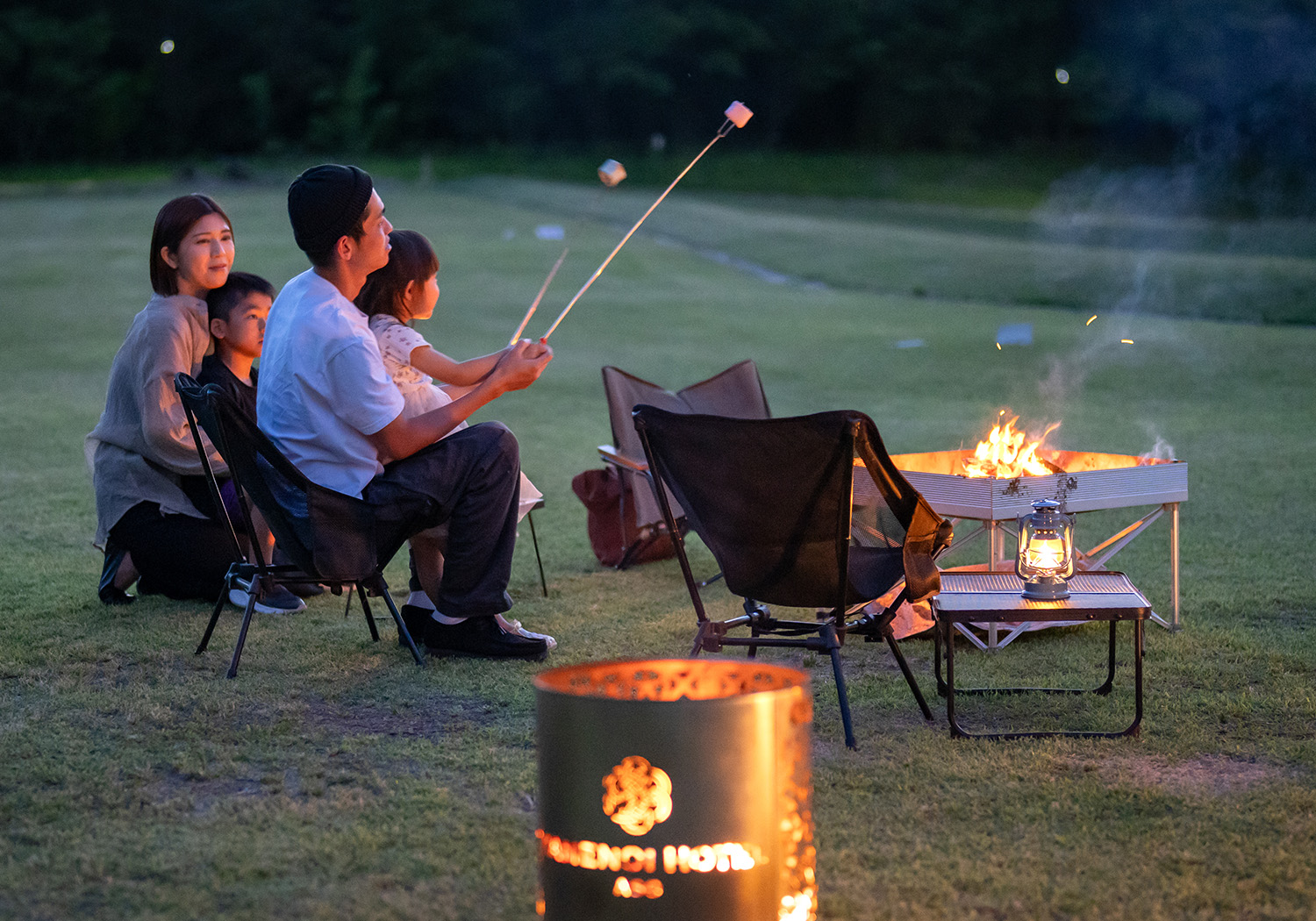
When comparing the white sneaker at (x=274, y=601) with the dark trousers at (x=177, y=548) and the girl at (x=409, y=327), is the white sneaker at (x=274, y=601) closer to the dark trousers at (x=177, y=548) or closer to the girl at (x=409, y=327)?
the dark trousers at (x=177, y=548)

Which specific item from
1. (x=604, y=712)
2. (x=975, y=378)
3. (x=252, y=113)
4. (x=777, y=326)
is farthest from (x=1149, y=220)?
(x=252, y=113)

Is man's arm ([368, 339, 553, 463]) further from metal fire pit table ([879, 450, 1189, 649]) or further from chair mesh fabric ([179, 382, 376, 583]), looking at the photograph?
metal fire pit table ([879, 450, 1189, 649])

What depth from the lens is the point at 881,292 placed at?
1842 centimetres

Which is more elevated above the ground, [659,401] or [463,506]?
[659,401]

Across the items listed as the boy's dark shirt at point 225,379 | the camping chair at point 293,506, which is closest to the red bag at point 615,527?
the boy's dark shirt at point 225,379

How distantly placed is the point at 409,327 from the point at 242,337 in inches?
35.6

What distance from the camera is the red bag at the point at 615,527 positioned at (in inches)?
211

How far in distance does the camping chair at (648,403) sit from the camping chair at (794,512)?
160 centimetres

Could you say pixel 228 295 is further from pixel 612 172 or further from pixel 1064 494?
pixel 1064 494

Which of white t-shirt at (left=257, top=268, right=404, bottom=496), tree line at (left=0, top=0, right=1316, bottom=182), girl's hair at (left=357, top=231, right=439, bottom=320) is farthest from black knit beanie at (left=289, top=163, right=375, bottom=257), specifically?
tree line at (left=0, top=0, right=1316, bottom=182)

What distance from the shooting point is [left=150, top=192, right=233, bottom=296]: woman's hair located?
4754 mm

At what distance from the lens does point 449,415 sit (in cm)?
384

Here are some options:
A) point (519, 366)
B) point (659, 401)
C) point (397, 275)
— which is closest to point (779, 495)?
point (519, 366)

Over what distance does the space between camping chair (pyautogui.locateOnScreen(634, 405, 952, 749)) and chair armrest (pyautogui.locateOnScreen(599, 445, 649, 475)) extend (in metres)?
1.54
